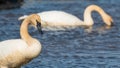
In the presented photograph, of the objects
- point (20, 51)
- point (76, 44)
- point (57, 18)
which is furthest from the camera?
point (57, 18)

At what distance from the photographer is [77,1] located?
25969mm

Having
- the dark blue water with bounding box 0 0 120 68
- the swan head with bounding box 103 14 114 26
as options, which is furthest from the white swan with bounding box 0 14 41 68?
the swan head with bounding box 103 14 114 26

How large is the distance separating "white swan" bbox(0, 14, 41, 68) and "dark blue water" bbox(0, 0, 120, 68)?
1.22m

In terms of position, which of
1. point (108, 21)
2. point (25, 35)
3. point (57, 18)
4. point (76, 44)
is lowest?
point (76, 44)

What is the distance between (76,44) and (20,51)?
4.04m

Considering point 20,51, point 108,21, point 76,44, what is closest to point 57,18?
point 108,21

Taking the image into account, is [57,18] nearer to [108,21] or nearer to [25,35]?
[108,21]

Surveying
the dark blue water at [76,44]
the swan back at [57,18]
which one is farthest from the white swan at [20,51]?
the swan back at [57,18]

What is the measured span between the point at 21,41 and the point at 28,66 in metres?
1.22

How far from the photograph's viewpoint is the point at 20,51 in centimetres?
1046

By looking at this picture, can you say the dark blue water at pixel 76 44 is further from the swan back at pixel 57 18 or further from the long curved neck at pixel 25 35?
the long curved neck at pixel 25 35

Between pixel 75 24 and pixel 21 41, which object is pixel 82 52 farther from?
pixel 75 24

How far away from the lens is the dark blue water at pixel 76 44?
12039 millimetres

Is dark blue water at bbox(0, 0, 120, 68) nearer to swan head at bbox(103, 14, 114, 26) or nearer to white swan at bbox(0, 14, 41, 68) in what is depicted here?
swan head at bbox(103, 14, 114, 26)
